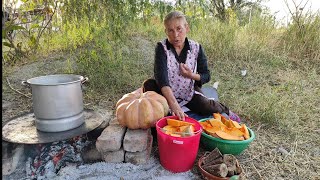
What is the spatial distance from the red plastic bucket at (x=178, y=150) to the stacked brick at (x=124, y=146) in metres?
0.13

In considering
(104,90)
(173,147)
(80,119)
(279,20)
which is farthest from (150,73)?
(279,20)

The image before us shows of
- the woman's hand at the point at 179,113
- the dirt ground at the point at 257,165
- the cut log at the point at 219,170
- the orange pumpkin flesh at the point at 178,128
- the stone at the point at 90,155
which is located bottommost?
the dirt ground at the point at 257,165

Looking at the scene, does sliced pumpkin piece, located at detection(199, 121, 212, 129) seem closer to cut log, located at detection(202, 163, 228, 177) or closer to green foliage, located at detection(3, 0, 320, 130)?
cut log, located at detection(202, 163, 228, 177)

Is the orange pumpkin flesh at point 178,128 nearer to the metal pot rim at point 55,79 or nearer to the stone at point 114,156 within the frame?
the stone at point 114,156

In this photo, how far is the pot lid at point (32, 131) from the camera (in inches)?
68.8

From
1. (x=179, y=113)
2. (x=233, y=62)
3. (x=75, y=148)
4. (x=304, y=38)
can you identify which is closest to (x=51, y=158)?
(x=75, y=148)

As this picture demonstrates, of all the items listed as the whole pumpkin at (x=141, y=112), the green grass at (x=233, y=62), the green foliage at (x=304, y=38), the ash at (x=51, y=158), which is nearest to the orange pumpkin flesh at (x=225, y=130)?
the whole pumpkin at (x=141, y=112)

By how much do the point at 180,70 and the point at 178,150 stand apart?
2.90 feet

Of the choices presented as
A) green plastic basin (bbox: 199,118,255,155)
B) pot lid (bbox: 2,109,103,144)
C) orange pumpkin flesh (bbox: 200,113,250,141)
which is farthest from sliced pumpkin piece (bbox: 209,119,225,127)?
pot lid (bbox: 2,109,103,144)

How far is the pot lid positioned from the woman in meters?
0.65

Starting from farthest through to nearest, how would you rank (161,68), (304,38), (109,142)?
(304,38) < (161,68) < (109,142)

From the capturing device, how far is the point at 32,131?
1891mm

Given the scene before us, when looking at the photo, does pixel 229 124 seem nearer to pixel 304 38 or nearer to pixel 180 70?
pixel 180 70

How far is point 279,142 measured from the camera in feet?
7.80
